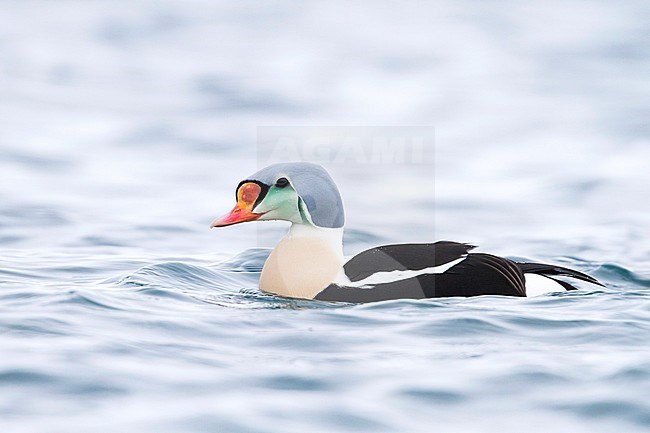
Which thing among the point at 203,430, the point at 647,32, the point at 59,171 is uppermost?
the point at 647,32

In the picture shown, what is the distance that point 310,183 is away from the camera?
22.3 feet

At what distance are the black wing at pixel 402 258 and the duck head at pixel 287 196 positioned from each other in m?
0.37

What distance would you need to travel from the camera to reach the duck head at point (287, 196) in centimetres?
677

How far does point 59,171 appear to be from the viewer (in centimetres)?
1197

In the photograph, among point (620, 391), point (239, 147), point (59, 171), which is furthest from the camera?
point (239, 147)

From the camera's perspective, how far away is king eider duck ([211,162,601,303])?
6.49 metres

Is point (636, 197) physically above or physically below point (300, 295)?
above

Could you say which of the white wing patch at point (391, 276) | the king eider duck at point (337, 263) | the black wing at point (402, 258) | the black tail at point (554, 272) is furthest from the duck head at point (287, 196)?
the black tail at point (554, 272)

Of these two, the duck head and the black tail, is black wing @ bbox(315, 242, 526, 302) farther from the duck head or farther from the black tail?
the duck head

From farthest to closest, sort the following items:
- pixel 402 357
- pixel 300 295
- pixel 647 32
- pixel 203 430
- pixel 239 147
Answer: pixel 647 32 < pixel 239 147 < pixel 300 295 < pixel 402 357 < pixel 203 430

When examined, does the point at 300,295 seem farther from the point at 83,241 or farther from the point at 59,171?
the point at 59,171

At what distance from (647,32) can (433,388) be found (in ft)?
42.5

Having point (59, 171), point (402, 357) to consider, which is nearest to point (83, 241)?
point (59, 171)

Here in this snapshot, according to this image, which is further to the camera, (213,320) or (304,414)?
(213,320)
